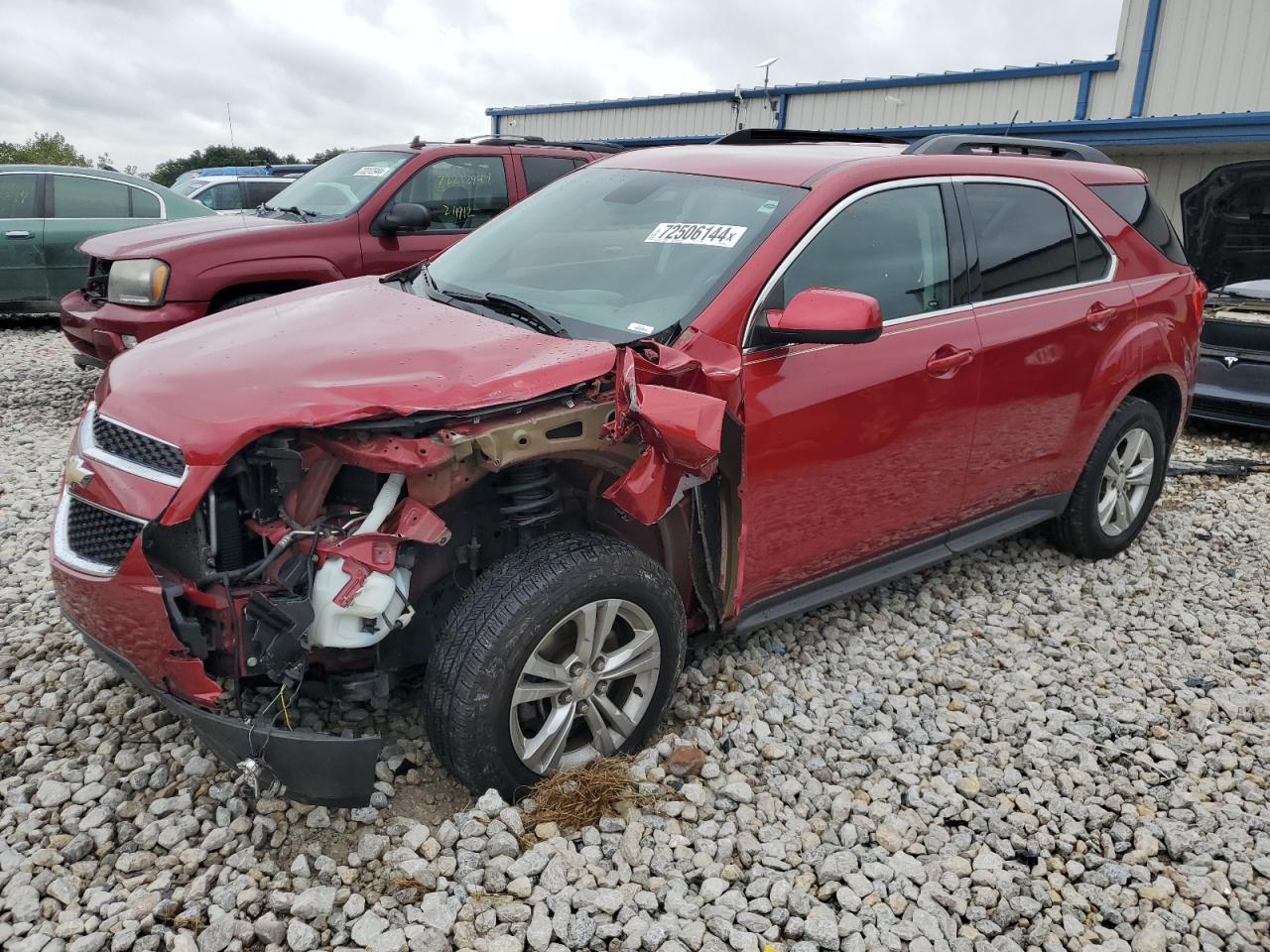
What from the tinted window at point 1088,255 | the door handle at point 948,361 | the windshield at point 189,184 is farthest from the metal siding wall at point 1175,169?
the windshield at point 189,184

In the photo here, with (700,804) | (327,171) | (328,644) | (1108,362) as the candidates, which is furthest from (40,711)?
(327,171)

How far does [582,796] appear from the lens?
2809 mm

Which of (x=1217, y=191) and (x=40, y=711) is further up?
(x=1217, y=191)

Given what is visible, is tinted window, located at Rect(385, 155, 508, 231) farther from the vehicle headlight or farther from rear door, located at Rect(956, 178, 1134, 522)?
rear door, located at Rect(956, 178, 1134, 522)

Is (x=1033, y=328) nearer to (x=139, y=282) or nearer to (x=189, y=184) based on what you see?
(x=139, y=282)

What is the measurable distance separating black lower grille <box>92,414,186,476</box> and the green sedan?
7451 millimetres

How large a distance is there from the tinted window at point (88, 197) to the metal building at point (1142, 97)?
1057cm

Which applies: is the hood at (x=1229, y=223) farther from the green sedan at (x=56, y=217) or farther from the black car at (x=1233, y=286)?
the green sedan at (x=56, y=217)

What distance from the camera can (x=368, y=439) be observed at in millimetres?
2498

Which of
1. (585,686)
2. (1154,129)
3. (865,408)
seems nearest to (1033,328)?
(865,408)

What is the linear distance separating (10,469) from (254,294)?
1.76 m

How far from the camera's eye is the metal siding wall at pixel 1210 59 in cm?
1234

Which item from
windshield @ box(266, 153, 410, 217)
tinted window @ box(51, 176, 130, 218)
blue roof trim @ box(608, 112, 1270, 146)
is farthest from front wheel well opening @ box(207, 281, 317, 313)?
blue roof trim @ box(608, 112, 1270, 146)

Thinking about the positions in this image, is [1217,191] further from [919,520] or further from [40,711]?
[40,711]
